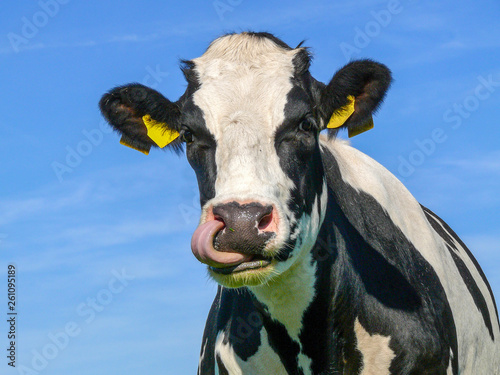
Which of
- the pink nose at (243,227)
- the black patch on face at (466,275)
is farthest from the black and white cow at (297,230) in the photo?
the black patch on face at (466,275)

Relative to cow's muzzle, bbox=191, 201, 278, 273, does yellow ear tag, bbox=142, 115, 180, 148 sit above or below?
above

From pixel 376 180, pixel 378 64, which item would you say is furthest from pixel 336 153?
pixel 378 64

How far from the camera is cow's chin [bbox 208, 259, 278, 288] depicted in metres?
4.64

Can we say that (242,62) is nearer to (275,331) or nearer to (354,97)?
(354,97)

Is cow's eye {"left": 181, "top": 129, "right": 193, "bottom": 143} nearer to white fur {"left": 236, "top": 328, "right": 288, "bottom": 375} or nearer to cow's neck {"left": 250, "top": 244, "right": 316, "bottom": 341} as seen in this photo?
cow's neck {"left": 250, "top": 244, "right": 316, "bottom": 341}

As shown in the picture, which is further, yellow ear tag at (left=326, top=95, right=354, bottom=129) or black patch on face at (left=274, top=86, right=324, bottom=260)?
yellow ear tag at (left=326, top=95, right=354, bottom=129)

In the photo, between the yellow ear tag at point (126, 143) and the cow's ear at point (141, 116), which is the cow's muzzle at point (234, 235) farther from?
the yellow ear tag at point (126, 143)

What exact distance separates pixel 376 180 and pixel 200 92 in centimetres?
206

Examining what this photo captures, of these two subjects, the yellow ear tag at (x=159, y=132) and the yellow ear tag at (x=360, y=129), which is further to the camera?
the yellow ear tag at (x=159, y=132)

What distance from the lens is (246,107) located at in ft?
17.2

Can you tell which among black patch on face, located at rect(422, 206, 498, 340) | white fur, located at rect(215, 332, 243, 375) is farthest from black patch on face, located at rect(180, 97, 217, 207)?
black patch on face, located at rect(422, 206, 498, 340)

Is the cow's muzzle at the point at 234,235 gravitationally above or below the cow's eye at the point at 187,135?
below

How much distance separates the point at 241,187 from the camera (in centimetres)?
462

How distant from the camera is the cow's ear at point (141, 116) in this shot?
618 cm
